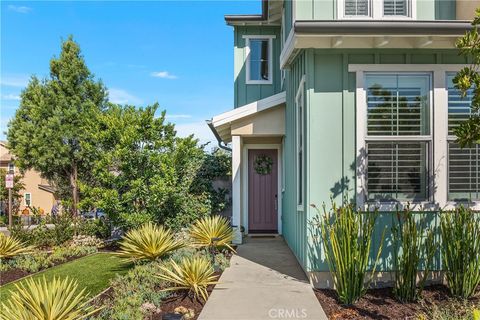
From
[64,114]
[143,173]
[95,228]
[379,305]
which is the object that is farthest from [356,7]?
[64,114]

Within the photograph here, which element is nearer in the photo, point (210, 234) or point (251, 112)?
point (210, 234)

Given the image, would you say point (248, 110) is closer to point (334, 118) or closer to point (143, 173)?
point (143, 173)

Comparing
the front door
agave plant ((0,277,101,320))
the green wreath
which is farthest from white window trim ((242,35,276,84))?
agave plant ((0,277,101,320))

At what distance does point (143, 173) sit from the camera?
36.6ft

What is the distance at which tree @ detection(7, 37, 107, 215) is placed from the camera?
14336mm

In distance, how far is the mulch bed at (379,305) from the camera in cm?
490

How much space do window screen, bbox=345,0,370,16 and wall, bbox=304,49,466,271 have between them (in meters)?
0.79

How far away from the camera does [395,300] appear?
5.43 m

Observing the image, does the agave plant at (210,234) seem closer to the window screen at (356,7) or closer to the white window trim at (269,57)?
the window screen at (356,7)

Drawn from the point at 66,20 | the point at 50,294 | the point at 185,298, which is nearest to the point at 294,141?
the point at 185,298

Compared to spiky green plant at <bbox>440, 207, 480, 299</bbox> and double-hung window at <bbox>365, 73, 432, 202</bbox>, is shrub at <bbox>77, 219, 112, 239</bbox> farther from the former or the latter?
spiky green plant at <bbox>440, 207, 480, 299</bbox>

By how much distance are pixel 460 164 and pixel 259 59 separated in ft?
25.0

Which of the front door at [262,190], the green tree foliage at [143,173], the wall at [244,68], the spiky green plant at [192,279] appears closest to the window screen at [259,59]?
the wall at [244,68]

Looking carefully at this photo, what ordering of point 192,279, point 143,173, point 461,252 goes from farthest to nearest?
point 143,173, point 192,279, point 461,252
